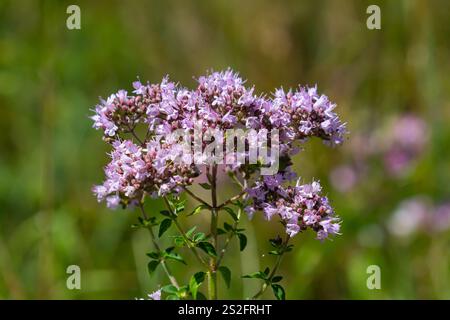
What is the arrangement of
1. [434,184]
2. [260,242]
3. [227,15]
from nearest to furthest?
[434,184]
[260,242]
[227,15]

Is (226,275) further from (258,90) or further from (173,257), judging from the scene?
(258,90)

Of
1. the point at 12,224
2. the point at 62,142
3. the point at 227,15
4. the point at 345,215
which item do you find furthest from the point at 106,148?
the point at 345,215

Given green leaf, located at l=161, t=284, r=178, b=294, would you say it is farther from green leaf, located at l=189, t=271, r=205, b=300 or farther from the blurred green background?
the blurred green background

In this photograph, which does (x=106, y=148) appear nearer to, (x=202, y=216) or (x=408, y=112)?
(x=202, y=216)

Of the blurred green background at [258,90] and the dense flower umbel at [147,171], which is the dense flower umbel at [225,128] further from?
the blurred green background at [258,90]

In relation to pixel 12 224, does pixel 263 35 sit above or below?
above

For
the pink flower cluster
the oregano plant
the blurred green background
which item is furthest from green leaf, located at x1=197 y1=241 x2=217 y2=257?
the blurred green background
